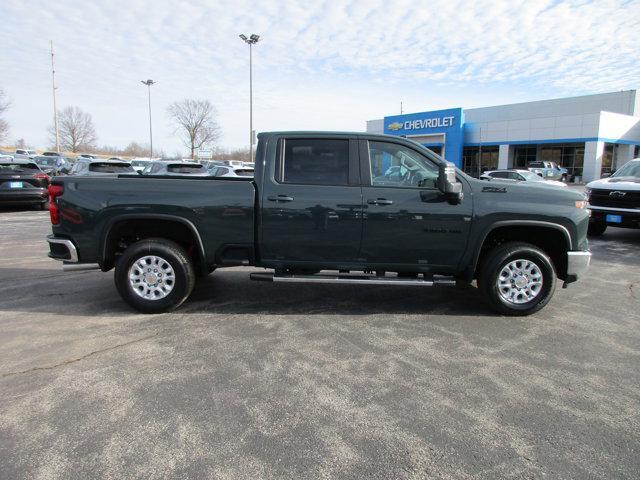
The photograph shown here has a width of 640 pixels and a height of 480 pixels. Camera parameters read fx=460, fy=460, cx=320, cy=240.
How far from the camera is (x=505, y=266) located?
202 inches

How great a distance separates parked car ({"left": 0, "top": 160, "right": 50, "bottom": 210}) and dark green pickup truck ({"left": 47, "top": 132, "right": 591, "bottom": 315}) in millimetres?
11234

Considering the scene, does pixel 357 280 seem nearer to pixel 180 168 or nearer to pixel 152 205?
pixel 152 205

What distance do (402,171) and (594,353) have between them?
259cm

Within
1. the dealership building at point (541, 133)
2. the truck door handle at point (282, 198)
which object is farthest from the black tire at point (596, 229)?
the dealership building at point (541, 133)

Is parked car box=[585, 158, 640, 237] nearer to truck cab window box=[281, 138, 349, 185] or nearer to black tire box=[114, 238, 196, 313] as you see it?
truck cab window box=[281, 138, 349, 185]

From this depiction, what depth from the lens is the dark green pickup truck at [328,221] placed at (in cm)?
500

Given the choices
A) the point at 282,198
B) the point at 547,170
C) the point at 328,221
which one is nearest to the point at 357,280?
the point at 328,221

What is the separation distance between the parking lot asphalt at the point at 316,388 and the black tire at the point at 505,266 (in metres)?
0.18

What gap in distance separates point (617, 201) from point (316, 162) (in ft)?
26.3

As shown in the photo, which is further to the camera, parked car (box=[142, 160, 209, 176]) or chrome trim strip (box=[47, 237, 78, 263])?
parked car (box=[142, 160, 209, 176])

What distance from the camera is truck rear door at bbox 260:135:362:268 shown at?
5000mm

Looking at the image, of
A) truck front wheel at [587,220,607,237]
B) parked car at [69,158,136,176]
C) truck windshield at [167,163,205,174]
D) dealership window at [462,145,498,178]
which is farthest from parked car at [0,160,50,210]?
dealership window at [462,145,498,178]

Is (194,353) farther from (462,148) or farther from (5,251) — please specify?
(462,148)

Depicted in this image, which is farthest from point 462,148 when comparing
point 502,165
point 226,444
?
point 226,444
